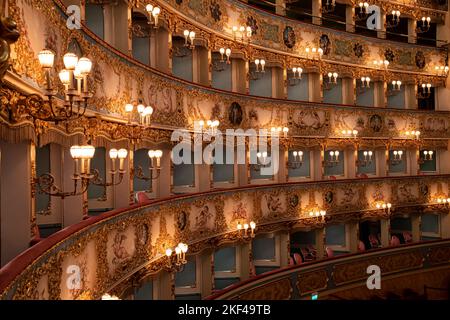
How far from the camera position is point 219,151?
55.3 ft

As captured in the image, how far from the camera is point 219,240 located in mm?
15102

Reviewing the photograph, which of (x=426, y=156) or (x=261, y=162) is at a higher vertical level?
(x=426, y=156)

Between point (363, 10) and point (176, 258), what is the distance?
55.0 feet

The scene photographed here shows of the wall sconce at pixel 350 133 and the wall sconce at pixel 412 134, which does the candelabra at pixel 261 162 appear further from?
the wall sconce at pixel 412 134

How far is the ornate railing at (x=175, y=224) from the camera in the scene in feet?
18.8

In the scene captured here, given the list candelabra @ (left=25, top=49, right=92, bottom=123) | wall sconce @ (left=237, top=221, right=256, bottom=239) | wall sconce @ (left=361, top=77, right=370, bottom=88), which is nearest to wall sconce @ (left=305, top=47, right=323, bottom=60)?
wall sconce @ (left=361, top=77, right=370, bottom=88)

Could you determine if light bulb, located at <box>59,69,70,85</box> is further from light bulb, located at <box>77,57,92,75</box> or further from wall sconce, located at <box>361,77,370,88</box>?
wall sconce, located at <box>361,77,370,88</box>

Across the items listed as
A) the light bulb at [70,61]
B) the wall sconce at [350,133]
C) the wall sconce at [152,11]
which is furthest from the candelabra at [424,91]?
the light bulb at [70,61]

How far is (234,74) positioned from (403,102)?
11.1 meters

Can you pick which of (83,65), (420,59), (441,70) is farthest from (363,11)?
(83,65)

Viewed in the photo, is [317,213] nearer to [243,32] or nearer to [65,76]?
[243,32]

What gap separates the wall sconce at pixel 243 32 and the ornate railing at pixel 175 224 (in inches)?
207
